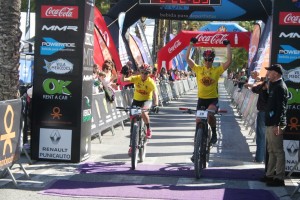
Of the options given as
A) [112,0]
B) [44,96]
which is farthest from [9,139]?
[112,0]

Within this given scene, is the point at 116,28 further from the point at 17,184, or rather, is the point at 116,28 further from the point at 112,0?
the point at 17,184

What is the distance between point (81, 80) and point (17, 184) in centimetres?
244

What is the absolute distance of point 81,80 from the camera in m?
9.50

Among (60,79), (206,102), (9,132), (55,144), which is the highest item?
(60,79)

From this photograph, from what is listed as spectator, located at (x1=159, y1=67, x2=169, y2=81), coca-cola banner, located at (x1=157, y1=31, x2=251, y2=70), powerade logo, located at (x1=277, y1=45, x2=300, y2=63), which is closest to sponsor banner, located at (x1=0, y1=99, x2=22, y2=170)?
powerade logo, located at (x1=277, y1=45, x2=300, y2=63)

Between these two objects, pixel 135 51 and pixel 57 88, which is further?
pixel 135 51

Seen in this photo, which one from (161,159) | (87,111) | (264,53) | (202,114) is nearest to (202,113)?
(202,114)

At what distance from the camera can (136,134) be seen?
9305 millimetres

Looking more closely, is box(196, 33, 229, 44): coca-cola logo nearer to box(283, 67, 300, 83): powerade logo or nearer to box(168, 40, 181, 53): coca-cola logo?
box(168, 40, 181, 53): coca-cola logo

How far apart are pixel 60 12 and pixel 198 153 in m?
3.56

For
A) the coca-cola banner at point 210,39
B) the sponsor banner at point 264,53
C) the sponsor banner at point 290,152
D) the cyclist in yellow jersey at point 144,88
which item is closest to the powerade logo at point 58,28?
the cyclist in yellow jersey at point 144,88

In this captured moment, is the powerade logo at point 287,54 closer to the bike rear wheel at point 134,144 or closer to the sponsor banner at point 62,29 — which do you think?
the bike rear wheel at point 134,144

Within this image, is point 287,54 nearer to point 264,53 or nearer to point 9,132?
point 9,132

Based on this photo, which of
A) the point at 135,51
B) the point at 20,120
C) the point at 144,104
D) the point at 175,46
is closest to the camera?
the point at 20,120
